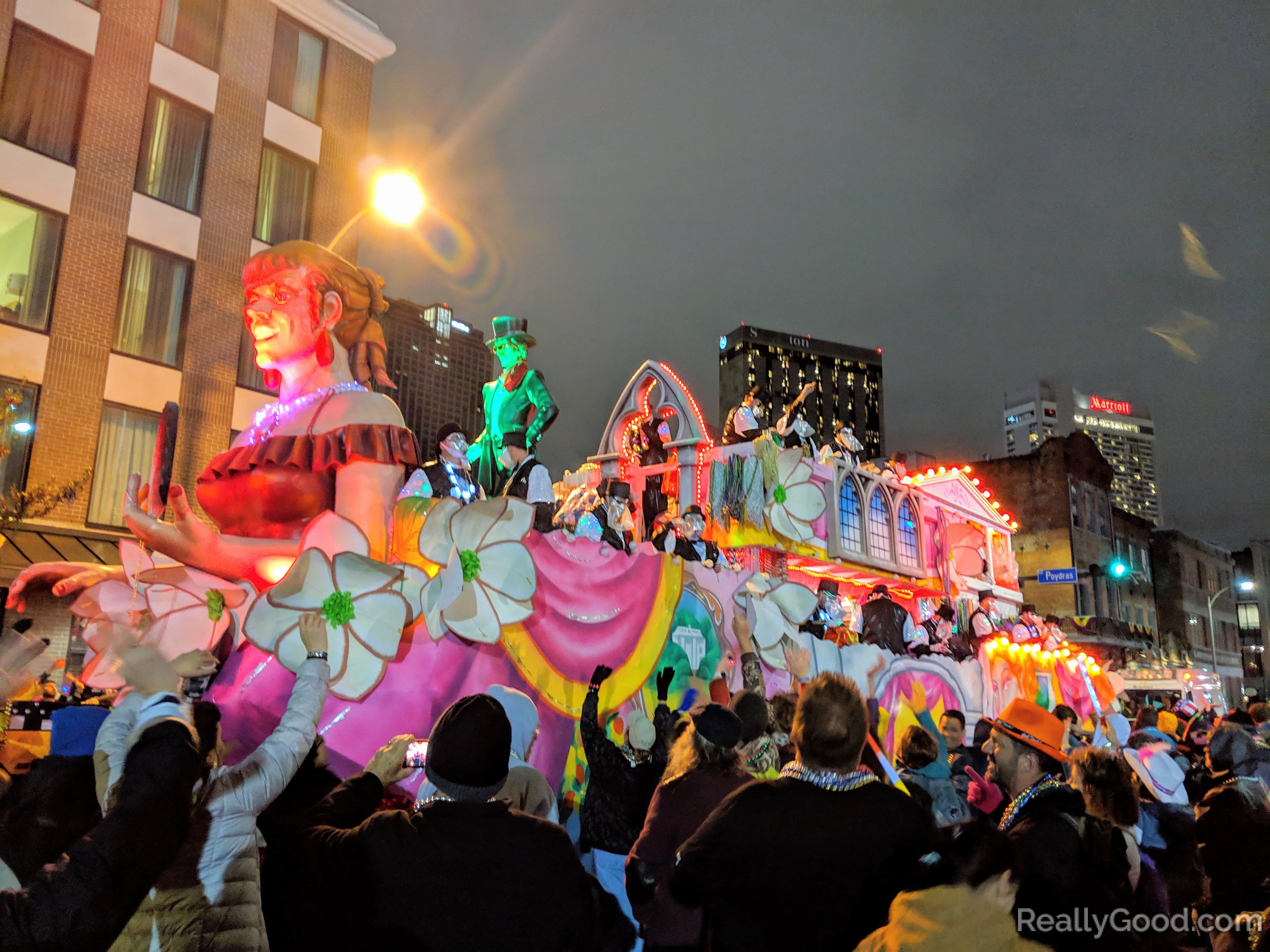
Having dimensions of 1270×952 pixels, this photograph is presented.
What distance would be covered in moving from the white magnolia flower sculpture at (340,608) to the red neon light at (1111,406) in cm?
13560

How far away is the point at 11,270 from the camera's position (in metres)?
13.6

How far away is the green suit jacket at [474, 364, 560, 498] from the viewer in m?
6.35

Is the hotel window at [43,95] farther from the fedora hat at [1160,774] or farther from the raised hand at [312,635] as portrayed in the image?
the fedora hat at [1160,774]

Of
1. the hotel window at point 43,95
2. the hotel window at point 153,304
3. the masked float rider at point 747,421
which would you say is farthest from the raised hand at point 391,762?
the hotel window at point 43,95

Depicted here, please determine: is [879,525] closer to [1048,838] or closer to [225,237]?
[225,237]

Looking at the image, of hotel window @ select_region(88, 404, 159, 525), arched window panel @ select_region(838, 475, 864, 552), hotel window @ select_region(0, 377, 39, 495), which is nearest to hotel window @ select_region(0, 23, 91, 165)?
hotel window @ select_region(0, 377, 39, 495)

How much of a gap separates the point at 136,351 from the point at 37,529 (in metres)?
3.45

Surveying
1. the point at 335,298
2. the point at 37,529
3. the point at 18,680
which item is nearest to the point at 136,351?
the point at 37,529

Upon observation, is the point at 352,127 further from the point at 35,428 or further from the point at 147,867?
the point at 147,867

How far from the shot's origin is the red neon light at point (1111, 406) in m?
123

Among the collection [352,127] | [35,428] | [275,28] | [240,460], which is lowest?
[240,460]

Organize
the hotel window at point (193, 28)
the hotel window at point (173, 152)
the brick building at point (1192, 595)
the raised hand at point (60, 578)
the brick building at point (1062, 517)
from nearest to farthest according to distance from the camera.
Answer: the raised hand at point (60, 578)
the hotel window at point (173, 152)
the hotel window at point (193, 28)
the brick building at point (1062, 517)
the brick building at point (1192, 595)

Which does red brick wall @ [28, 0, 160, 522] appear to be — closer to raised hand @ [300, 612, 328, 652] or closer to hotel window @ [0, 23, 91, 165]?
hotel window @ [0, 23, 91, 165]

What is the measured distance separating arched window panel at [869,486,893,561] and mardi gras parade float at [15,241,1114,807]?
7.52 meters
